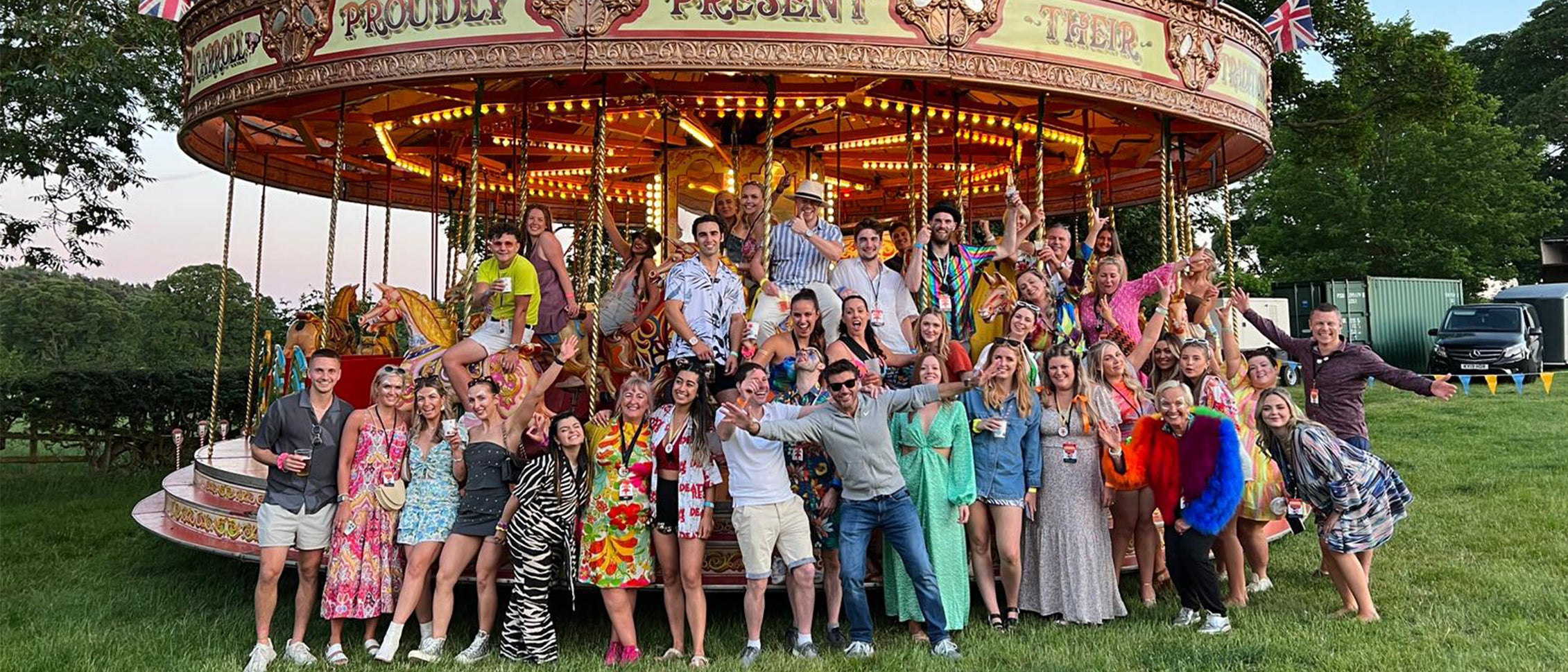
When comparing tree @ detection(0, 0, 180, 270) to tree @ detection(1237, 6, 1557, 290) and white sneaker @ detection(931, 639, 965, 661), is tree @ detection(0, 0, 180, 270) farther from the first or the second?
tree @ detection(1237, 6, 1557, 290)

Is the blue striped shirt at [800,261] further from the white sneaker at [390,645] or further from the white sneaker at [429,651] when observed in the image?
the white sneaker at [390,645]

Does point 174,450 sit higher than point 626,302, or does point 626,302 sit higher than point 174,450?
point 626,302

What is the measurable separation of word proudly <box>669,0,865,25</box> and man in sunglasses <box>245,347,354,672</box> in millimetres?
3127

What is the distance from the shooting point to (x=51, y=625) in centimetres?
687

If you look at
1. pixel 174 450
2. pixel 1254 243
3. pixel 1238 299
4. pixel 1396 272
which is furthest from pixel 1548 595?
pixel 1254 243

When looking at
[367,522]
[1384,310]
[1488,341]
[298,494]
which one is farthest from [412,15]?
[1384,310]

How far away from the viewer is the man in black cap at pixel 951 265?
7289mm

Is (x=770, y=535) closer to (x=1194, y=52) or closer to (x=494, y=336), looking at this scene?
(x=494, y=336)

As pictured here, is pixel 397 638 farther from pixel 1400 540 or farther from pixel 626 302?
pixel 1400 540

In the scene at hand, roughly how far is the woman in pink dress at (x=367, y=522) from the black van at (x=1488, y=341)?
24.3m

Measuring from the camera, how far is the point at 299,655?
5684 mm

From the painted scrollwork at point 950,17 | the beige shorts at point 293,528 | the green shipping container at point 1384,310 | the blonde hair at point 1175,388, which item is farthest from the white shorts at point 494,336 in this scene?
the green shipping container at point 1384,310

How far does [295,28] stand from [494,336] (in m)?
2.80

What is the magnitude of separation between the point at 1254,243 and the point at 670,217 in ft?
101
